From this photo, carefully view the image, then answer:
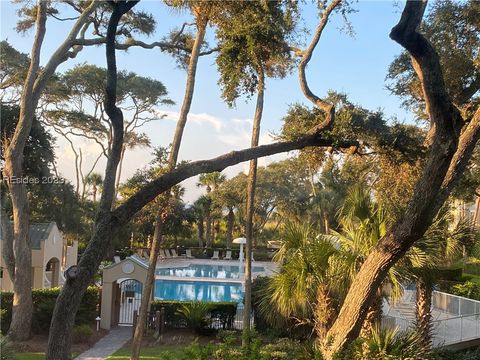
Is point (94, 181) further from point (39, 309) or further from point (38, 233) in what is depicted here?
point (39, 309)

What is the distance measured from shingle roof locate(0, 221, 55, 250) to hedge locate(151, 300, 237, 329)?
599 centimetres

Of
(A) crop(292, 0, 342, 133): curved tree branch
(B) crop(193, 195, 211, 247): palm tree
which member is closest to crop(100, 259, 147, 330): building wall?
(A) crop(292, 0, 342, 133): curved tree branch

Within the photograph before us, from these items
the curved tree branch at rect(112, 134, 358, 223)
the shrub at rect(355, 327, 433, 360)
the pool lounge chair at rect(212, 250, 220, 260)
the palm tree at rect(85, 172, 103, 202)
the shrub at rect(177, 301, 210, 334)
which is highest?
the palm tree at rect(85, 172, 103, 202)

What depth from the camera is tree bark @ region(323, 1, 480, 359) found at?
636cm

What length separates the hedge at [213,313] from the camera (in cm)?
1448

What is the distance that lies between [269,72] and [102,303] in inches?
346

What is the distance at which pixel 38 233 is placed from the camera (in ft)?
61.6

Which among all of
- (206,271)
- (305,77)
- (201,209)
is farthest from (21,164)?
(201,209)

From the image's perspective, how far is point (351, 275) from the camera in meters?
8.17

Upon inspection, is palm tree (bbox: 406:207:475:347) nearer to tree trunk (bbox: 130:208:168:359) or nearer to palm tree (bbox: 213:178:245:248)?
tree trunk (bbox: 130:208:168:359)

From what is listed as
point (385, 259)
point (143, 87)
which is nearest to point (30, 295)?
point (385, 259)

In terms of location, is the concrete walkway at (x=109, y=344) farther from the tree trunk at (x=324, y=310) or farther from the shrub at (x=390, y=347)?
the shrub at (x=390, y=347)

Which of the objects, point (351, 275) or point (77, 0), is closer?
point (351, 275)

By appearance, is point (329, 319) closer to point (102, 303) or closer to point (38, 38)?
point (102, 303)
